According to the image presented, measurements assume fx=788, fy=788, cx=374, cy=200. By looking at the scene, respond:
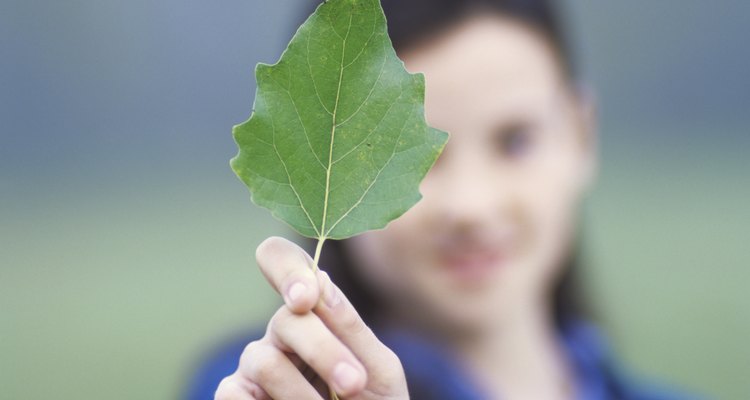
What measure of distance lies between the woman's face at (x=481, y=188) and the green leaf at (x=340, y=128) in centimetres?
63

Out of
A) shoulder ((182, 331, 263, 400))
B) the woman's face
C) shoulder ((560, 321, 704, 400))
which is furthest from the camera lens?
shoulder ((560, 321, 704, 400))

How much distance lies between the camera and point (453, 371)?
123 cm

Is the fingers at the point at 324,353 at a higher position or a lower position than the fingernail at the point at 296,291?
lower

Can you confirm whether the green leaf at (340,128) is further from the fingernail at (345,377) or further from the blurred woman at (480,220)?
the blurred woman at (480,220)

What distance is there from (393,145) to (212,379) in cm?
93

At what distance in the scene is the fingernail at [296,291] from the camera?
0.47 m

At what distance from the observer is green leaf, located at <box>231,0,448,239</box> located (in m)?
0.46

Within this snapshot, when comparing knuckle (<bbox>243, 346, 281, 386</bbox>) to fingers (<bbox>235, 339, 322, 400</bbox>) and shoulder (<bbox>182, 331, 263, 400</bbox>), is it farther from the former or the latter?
shoulder (<bbox>182, 331, 263, 400</bbox>)

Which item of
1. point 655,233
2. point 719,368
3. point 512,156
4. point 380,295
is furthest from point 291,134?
point 655,233

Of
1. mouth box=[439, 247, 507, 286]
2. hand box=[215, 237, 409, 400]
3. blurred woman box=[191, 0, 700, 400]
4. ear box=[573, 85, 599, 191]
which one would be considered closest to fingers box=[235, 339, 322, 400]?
hand box=[215, 237, 409, 400]

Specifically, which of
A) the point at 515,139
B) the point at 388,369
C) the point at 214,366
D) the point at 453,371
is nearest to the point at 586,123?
the point at 515,139

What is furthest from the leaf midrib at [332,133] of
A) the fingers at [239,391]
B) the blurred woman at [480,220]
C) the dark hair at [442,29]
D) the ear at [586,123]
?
the ear at [586,123]

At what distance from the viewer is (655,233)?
13.8 feet

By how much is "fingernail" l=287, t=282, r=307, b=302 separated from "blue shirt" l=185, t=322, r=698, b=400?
2.30 ft
